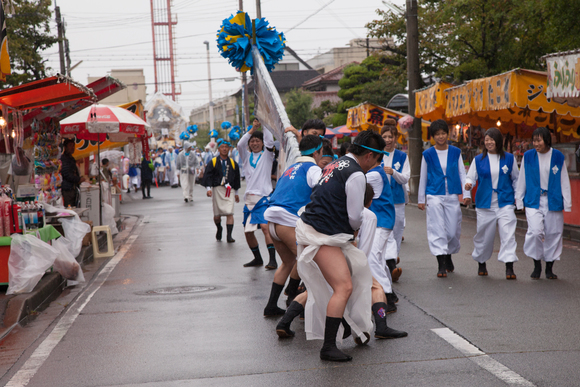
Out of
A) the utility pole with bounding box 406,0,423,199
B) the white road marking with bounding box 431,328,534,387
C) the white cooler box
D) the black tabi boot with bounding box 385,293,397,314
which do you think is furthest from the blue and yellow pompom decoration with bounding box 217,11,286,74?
the utility pole with bounding box 406,0,423,199

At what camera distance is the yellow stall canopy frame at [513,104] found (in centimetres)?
1308

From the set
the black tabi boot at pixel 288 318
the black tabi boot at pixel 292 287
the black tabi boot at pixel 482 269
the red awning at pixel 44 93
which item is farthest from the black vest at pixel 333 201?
the red awning at pixel 44 93

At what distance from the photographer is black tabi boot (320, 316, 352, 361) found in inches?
203

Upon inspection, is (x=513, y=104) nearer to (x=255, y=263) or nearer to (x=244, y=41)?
(x=255, y=263)

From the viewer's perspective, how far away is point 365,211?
19.3 ft

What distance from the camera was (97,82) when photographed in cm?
1161

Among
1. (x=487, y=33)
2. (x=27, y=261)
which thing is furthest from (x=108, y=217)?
(x=487, y=33)

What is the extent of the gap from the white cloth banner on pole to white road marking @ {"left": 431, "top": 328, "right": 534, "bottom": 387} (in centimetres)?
205

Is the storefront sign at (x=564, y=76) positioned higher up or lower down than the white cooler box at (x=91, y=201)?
higher up

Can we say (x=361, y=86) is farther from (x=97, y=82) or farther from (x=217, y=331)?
(x=217, y=331)

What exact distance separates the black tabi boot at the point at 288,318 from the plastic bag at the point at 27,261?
347 cm

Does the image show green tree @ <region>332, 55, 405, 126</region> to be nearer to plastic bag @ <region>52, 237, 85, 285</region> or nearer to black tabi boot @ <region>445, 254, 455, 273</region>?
black tabi boot @ <region>445, 254, 455, 273</region>

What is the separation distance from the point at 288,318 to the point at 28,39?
2284 centimetres

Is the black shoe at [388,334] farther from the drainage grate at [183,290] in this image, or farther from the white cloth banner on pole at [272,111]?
the drainage grate at [183,290]
